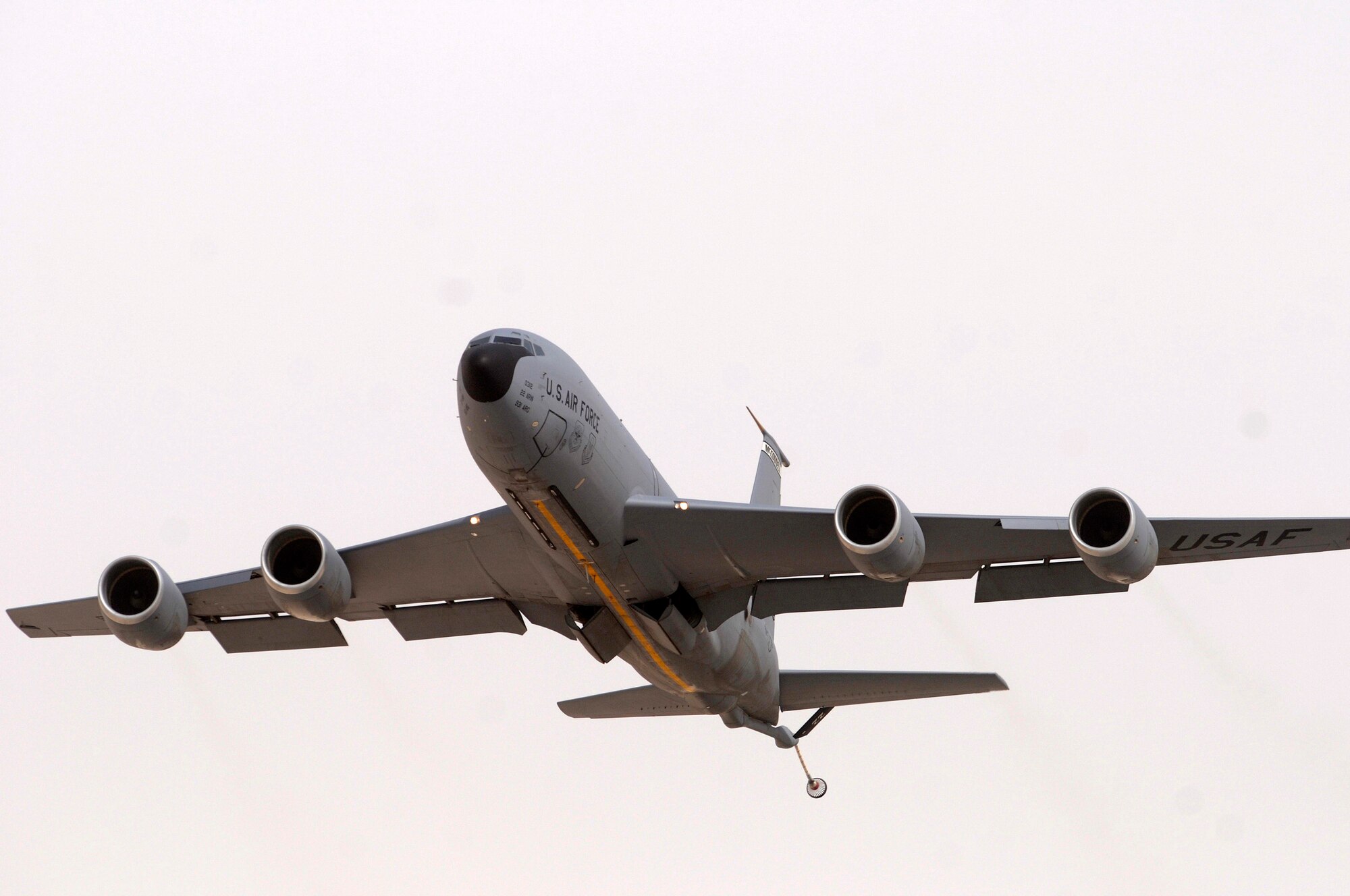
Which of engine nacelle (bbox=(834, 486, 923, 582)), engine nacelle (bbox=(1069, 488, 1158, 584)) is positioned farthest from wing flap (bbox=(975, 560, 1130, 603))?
engine nacelle (bbox=(834, 486, 923, 582))

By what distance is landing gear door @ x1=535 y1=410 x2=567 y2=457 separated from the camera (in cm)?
1791

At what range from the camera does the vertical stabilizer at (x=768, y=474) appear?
26.2 m

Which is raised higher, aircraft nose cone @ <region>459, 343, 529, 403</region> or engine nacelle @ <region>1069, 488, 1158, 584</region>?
aircraft nose cone @ <region>459, 343, 529, 403</region>

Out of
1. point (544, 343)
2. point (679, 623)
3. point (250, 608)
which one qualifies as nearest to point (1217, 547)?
point (679, 623)

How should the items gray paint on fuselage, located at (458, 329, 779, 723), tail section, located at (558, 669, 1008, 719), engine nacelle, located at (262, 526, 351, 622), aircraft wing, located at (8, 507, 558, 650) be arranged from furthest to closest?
tail section, located at (558, 669, 1008, 719)
aircraft wing, located at (8, 507, 558, 650)
engine nacelle, located at (262, 526, 351, 622)
gray paint on fuselage, located at (458, 329, 779, 723)

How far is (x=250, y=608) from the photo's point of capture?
24.2 meters

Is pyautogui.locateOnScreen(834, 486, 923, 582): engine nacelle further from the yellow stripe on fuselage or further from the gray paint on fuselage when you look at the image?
the yellow stripe on fuselage

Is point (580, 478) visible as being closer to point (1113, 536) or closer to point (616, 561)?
point (616, 561)

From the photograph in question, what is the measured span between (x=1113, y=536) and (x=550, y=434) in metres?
7.32

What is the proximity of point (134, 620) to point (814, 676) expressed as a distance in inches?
486

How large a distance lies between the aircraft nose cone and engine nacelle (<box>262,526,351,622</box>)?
4.72m

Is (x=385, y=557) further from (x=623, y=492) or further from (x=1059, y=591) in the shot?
(x=1059, y=591)

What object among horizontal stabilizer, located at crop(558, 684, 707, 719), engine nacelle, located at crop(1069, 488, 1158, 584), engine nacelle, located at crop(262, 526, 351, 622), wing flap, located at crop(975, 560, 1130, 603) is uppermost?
engine nacelle, located at crop(262, 526, 351, 622)

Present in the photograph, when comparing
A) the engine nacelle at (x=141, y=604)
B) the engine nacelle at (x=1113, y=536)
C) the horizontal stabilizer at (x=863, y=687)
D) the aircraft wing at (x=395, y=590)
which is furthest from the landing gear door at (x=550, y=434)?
the horizontal stabilizer at (x=863, y=687)
